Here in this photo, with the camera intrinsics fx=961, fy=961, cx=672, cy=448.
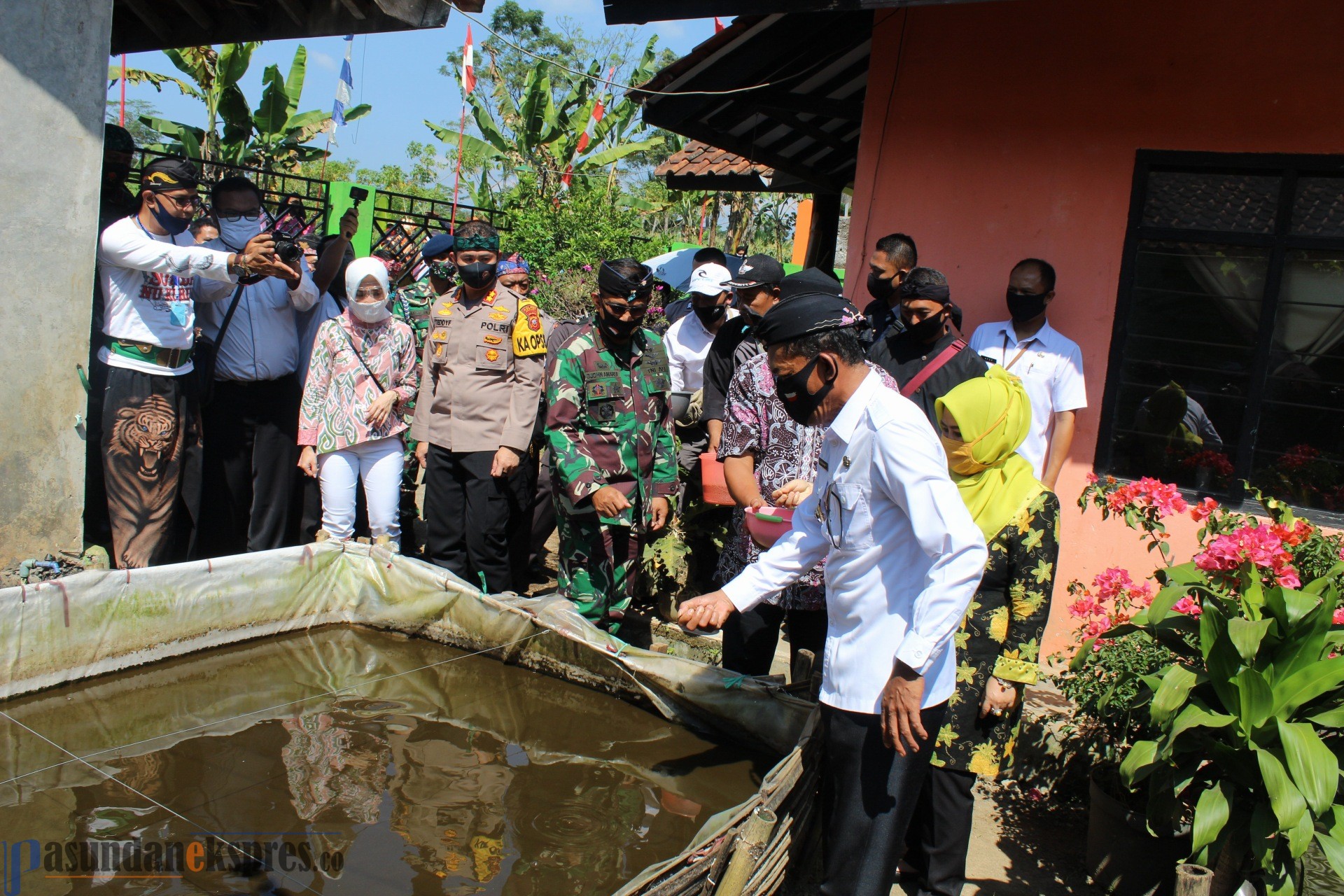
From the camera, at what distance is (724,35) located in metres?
5.30

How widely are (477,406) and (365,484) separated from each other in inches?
27.9

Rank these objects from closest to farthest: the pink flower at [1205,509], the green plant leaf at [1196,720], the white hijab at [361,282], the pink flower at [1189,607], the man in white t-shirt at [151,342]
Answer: the green plant leaf at [1196,720] < the pink flower at [1189,607] < the pink flower at [1205,509] < the man in white t-shirt at [151,342] < the white hijab at [361,282]

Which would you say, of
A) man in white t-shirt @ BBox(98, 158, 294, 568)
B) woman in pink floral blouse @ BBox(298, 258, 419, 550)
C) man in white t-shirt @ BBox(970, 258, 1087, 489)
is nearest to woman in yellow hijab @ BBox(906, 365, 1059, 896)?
man in white t-shirt @ BBox(970, 258, 1087, 489)

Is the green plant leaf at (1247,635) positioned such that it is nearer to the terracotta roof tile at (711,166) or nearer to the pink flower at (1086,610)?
the pink flower at (1086,610)

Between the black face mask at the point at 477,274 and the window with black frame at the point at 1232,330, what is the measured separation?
305 cm

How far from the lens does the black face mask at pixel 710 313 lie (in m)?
5.13

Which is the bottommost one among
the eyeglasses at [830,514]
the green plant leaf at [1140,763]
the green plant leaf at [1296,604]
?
the green plant leaf at [1140,763]

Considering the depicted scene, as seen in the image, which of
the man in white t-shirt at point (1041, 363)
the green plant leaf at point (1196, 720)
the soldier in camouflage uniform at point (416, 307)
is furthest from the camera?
the soldier in camouflage uniform at point (416, 307)

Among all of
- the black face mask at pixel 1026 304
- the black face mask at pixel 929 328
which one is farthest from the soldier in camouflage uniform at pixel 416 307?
the black face mask at pixel 1026 304

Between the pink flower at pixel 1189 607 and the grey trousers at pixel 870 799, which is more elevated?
the pink flower at pixel 1189 607

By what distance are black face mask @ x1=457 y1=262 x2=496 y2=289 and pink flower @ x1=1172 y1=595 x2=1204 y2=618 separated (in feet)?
10.5

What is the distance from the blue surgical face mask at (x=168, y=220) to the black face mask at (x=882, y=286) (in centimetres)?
316

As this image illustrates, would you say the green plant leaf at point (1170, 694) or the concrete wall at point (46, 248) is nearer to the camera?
the green plant leaf at point (1170, 694)

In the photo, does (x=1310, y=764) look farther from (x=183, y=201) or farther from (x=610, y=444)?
(x=183, y=201)
